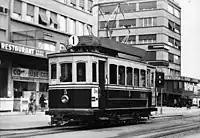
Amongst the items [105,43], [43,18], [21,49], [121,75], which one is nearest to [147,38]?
[43,18]

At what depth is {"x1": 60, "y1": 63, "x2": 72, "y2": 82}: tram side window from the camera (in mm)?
16844

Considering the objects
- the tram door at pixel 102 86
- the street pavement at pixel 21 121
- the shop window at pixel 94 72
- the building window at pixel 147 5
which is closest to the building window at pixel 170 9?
the building window at pixel 147 5

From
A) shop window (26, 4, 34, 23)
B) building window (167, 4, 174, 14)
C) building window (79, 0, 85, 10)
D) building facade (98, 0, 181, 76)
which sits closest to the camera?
shop window (26, 4, 34, 23)

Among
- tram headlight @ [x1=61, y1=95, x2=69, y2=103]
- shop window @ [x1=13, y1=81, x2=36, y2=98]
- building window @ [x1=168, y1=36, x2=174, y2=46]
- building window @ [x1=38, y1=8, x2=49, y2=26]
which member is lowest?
tram headlight @ [x1=61, y1=95, x2=69, y2=103]

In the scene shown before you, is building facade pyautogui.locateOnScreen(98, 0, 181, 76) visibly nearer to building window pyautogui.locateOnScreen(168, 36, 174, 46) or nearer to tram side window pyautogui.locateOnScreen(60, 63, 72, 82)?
building window pyautogui.locateOnScreen(168, 36, 174, 46)

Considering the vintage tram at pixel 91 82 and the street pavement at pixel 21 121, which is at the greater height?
the vintage tram at pixel 91 82

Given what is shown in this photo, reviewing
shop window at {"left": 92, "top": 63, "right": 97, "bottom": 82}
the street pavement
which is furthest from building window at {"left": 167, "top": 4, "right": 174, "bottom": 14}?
shop window at {"left": 92, "top": 63, "right": 97, "bottom": 82}

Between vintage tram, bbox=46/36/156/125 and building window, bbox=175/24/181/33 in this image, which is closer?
vintage tram, bbox=46/36/156/125

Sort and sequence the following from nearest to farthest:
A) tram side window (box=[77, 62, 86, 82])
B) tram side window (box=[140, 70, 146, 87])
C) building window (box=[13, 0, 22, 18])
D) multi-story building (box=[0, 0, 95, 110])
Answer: tram side window (box=[77, 62, 86, 82]) → tram side window (box=[140, 70, 146, 87]) → multi-story building (box=[0, 0, 95, 110]) → building window (box=[13, 0, 22, 18])

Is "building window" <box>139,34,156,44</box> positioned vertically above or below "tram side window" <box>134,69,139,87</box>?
above

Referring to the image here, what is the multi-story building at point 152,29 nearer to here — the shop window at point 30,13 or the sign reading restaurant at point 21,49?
the shop window at point 30,13

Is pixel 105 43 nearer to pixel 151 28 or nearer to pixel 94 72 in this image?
pixel 94 72

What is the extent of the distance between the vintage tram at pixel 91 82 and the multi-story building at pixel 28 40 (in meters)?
11.3

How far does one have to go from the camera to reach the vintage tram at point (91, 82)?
53.9 ft
